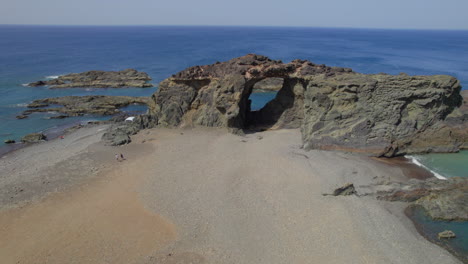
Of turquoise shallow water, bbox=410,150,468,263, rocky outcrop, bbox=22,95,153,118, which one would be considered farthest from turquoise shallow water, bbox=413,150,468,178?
rocky outcrop, bbox=22,95,153,118

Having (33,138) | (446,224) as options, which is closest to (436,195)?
(446,224)

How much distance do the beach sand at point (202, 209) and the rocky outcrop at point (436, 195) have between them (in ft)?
3.76

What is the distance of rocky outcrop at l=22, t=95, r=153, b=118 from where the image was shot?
44.4 metres

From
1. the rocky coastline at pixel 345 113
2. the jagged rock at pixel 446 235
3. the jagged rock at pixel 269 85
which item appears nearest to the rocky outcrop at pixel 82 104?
the rocky coastline at pixel 345 113

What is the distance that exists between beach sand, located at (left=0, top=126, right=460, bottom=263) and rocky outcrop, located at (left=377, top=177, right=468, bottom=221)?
1.15 meters

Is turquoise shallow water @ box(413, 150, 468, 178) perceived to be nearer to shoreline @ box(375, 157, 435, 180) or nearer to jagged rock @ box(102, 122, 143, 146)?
shoreline @ box(375, 157, 435, 180)

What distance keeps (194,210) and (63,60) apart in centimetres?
8944

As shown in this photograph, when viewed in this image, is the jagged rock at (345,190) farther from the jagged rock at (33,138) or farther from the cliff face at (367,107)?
the jagged rock at (33,138)

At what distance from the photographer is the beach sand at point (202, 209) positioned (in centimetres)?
1558

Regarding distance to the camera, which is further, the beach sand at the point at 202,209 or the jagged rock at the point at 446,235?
the jagged rock at the point at 446,235

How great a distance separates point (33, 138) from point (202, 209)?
25428 millimetres

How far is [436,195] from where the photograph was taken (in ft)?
65.3

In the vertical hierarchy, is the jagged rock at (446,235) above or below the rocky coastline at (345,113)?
below

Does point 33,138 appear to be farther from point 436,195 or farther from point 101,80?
point 436,195
